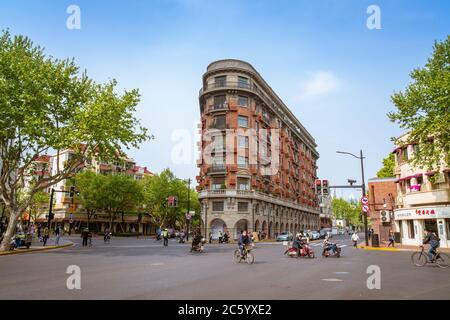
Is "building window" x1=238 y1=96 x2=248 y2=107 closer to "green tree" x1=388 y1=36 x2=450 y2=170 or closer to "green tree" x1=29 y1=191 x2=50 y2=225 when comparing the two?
"green tree" x1=388 y1=36 x2=450 y2=170

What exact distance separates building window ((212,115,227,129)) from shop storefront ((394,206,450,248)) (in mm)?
24859

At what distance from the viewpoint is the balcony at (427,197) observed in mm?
29125

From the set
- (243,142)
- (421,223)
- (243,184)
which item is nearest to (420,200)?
(421,223)

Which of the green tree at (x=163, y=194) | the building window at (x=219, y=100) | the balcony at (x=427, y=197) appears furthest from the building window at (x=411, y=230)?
the green tree at (x=163, y=194)

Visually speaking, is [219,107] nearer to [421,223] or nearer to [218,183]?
[218,183]

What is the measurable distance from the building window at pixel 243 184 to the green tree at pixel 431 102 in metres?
26.0

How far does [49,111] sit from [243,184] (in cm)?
2998

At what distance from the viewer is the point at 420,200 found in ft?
103

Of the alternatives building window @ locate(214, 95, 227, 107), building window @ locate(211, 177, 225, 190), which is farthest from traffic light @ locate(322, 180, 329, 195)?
building window @ locate(214, 95, 227, 107)

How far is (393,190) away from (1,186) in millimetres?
43821

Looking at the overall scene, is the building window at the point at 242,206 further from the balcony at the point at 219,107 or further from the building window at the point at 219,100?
the building window at the point at 219,100

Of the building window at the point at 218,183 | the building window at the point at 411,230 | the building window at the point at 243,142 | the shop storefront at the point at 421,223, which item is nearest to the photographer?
the shop storefront at the point at 421,223

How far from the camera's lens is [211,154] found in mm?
48875

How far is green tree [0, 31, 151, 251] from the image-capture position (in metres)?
21.6
